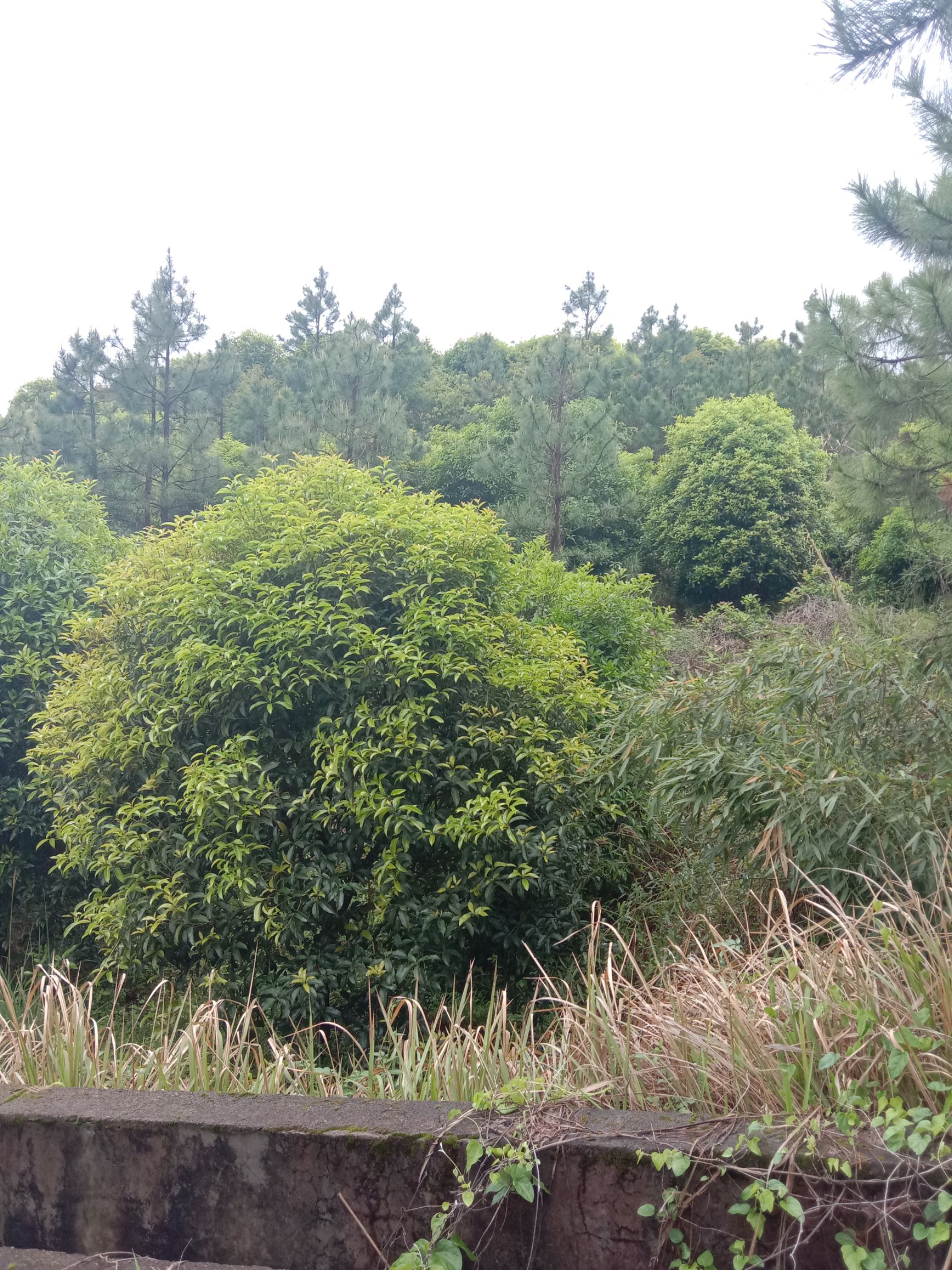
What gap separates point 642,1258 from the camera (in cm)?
208

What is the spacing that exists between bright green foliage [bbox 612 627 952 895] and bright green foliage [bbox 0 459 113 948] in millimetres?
4244

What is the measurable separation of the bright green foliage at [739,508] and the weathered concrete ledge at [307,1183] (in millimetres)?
15159

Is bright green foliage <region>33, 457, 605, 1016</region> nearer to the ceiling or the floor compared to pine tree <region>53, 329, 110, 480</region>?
nearer to the floor

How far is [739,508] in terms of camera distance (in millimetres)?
17359

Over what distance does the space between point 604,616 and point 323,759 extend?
16.5ft

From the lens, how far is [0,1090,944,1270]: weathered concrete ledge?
2113 mm

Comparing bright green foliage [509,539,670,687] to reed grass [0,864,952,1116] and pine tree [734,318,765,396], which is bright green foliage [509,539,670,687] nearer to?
reed grass [0,864,952,1116]

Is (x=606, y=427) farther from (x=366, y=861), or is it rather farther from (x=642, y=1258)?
(x=642, y=1258)

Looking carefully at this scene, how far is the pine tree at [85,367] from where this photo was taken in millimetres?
21359

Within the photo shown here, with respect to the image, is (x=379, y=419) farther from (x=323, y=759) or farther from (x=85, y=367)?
(x=323, y=759)

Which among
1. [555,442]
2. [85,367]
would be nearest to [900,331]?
[555,442]

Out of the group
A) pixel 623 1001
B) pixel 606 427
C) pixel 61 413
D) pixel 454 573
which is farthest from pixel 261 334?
pixel 623 1001

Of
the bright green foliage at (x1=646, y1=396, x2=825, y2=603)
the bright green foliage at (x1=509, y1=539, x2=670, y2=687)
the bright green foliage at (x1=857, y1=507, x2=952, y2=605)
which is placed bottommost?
the bright green foliage at (x1=509, y1=539, x2=670, y2=687)

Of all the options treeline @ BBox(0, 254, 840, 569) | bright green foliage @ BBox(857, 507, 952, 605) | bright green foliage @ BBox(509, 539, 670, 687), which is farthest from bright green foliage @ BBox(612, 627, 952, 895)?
treeline @ BBox(0, 254, 840, 569)
